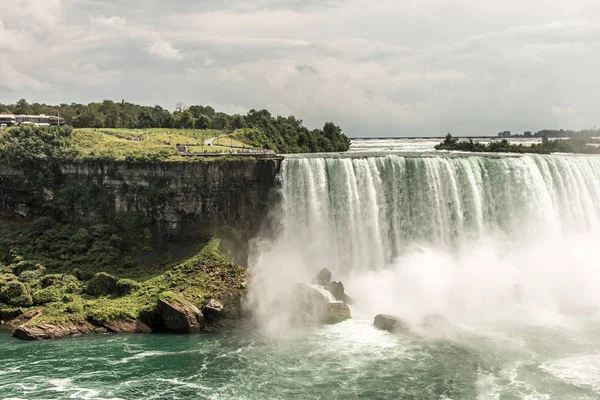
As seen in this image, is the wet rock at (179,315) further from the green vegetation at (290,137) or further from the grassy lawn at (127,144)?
the green vegetation at (290,137)

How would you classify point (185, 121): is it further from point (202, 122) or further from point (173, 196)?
point (173, 196)

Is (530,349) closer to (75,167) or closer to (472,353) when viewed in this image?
(472,353)

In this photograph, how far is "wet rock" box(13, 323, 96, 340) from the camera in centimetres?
3266

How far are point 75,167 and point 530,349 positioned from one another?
37039 millimetres

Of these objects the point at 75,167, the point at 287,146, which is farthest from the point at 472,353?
the point at 287,146

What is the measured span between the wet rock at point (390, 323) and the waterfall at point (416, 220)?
25.2 ft

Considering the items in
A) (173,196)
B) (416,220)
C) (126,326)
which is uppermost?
(173,196)

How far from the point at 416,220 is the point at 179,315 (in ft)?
64.4

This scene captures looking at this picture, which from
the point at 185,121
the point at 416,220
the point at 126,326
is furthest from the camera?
the point at 185,121

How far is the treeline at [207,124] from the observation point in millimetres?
74631

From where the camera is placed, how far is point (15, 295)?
121 ft

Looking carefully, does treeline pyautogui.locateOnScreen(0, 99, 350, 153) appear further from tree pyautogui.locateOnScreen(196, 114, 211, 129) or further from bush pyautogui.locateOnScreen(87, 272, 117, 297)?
bush pyautogui.locateOnScreen(87, 272, 117, 297)

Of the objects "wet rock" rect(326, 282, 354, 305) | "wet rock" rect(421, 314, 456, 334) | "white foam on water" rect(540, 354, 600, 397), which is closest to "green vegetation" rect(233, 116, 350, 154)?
"wet rock" rect(326, 282, 354, 305)

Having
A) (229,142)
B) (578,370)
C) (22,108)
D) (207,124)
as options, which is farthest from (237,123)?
(578,370)
